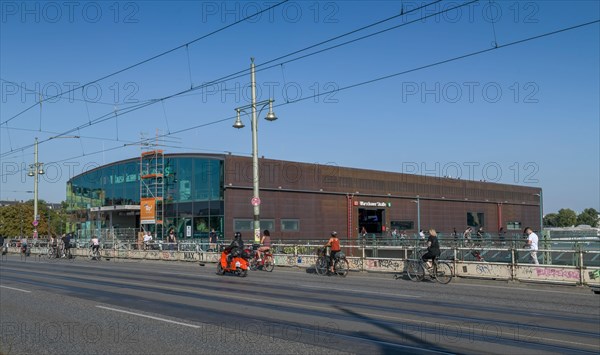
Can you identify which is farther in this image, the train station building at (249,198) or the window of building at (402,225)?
the window of building at (402,225)

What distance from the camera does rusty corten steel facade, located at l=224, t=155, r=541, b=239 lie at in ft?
165

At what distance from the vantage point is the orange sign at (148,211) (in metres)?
47.6

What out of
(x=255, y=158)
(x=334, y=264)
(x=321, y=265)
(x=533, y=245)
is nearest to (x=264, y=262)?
(x=321, y=265)

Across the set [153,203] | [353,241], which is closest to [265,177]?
[153,203]

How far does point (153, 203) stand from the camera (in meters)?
47.6

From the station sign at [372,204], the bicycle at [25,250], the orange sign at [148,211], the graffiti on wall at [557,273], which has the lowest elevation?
the bicycle at [25,250]

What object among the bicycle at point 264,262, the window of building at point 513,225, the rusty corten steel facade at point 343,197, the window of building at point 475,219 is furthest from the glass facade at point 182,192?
the window of building at point 513,225

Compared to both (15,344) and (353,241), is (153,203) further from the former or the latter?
(15,344)

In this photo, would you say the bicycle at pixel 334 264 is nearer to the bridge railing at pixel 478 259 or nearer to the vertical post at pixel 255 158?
the bridge railing at pixel 478 259

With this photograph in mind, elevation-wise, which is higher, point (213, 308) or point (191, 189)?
point (191, 189)

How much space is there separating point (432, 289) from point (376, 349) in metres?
10.0

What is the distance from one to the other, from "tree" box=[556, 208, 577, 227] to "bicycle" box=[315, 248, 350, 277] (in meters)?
129

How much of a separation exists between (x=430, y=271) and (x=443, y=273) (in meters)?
0.47

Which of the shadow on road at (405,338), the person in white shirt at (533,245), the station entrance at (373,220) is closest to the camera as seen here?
the shadow on road at (405,338)
